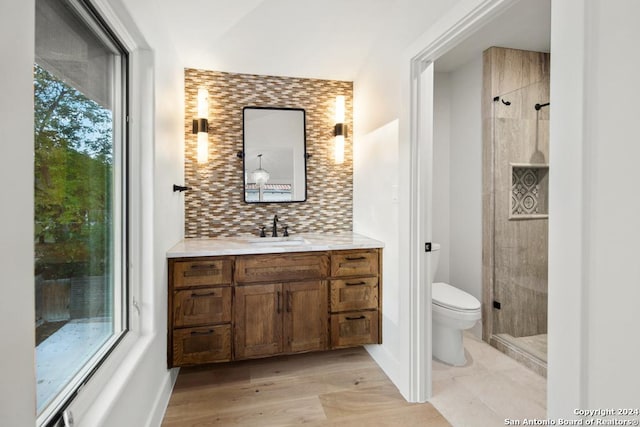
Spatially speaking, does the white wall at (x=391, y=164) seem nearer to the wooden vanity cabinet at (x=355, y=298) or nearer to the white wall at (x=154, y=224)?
the wooden vanity cabinet at (x=355, y=298)

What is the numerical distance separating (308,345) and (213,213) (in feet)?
4.36

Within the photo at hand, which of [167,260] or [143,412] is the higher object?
[167,260]

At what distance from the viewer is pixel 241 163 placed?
2.79 metres

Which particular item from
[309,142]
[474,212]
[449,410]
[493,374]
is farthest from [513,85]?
[449,410]

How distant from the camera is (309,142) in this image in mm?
2904

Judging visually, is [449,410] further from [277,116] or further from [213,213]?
[277,116]

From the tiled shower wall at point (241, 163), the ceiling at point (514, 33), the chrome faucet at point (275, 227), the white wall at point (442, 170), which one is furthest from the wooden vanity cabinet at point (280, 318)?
the ceiling at point (514, 33)

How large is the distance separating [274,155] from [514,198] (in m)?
2.05

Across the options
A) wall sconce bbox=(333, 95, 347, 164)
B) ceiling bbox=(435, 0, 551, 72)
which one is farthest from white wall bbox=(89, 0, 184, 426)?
ceiling bbox=(435, 0, 551, 72)

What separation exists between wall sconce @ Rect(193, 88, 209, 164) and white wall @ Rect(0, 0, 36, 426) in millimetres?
1855

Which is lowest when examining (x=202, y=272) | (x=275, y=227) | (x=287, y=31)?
(x=202, y=272)

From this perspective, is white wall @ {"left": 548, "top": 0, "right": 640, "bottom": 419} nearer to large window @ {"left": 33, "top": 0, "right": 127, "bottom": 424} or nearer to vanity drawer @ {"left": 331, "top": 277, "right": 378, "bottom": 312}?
vanity drawer @ {"left": 331, "top": 277, "right": 378, "bottom": 312}

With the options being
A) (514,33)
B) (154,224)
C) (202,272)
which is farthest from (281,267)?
(514,33)

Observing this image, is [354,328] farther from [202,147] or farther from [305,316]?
[202,147]
